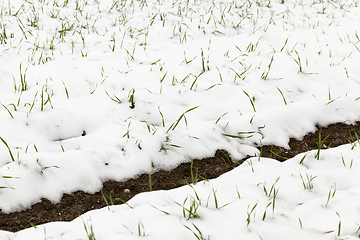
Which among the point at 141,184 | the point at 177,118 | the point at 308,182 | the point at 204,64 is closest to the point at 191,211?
the point at 141,184

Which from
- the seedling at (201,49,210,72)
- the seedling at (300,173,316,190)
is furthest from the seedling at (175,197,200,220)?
the seedling at (201,49,210,72)

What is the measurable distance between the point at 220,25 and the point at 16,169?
3.51 metres

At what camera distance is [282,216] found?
1.41 meters

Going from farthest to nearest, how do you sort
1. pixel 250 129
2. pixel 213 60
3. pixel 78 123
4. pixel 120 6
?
1. pixel 120 6
2. pixel 213 60
3. pixel 250 129
4. pixel 78 123

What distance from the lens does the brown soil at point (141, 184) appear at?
4.99ft

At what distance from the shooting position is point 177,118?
2283 mm

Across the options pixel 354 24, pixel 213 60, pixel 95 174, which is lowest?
pixel 95 174

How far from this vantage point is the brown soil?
1522 mm

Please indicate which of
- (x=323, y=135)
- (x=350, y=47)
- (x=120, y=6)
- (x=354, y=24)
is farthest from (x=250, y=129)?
(x=120, y=6)

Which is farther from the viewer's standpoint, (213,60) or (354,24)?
(354,24)

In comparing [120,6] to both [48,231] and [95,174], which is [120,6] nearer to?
[95,174]

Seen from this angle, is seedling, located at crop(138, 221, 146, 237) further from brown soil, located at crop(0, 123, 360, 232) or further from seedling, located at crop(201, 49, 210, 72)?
seedling, located at crop(201, 49, 210, 72)

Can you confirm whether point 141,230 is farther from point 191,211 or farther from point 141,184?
point 141,184

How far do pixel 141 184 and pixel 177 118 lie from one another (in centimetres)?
65
